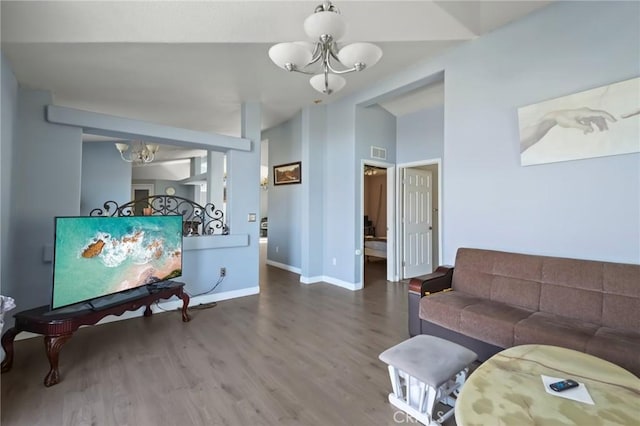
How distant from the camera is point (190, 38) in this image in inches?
104

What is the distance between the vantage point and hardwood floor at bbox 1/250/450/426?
5.80ft

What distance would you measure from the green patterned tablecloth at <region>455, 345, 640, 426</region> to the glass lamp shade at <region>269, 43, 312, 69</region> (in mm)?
2044

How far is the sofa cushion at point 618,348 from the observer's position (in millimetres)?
1620

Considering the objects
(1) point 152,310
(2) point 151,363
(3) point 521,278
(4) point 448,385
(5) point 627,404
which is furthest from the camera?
(1) point 152,310

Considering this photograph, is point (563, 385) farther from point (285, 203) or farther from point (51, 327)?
point (285, 203)

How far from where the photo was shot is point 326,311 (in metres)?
3.61

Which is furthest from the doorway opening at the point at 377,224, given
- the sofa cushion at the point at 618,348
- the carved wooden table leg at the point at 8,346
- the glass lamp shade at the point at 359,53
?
the carved wooden table leg at the point at 8,346

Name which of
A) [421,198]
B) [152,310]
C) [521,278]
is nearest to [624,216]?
[521,278]

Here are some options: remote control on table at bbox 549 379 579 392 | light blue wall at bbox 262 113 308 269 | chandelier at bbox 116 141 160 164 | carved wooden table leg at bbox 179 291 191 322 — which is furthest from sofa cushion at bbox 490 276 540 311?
chandelier at bbox 116 141 160 164

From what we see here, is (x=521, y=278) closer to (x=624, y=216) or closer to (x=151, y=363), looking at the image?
(x=624, y=216)

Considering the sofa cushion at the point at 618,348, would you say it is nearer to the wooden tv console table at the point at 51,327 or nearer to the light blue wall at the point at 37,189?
the wooden tv console table at the point at 51,327

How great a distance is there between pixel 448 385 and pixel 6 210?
382 cm

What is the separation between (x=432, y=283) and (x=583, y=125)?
5.83 ft

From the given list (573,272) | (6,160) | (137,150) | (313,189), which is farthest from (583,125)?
(137,150)
